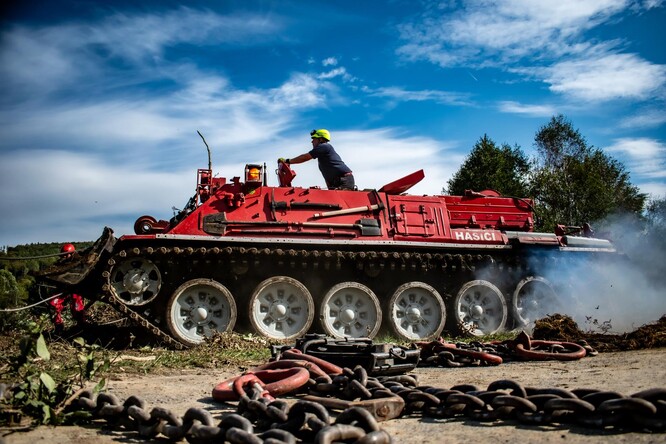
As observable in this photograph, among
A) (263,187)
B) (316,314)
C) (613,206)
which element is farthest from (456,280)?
(613,206)

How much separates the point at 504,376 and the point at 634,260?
10.7m

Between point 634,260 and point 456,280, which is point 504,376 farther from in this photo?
Result: point 634,260

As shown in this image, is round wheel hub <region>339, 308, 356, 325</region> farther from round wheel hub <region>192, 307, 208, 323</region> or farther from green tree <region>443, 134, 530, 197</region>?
green tree <region>443, 134, 530, 197</region>

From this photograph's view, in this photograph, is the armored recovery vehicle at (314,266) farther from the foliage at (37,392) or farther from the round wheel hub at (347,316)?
the foliage at (37,392)

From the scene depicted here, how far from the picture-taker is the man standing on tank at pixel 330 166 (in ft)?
38.3

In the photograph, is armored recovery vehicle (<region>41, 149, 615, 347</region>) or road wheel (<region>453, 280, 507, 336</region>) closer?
armored recovery vehicle (<region>41, 149, 615, 347</region>)

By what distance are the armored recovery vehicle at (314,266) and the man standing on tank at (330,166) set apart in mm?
525

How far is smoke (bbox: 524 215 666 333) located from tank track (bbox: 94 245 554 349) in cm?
148

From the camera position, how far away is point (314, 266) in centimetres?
1047

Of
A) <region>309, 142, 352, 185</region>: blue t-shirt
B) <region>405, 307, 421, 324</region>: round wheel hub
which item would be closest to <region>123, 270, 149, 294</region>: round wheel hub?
<region>309, 142, 352, 185</region>: blue t-shirt

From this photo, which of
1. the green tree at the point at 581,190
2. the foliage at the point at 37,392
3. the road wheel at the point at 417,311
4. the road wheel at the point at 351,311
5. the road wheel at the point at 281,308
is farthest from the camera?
the green tree at the point at 581,190

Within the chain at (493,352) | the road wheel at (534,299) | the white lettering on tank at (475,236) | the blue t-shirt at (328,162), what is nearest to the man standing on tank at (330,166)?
the blue t-shirt at (328,162)

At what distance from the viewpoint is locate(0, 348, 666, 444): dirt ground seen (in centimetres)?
317

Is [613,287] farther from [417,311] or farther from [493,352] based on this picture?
[493,352]
